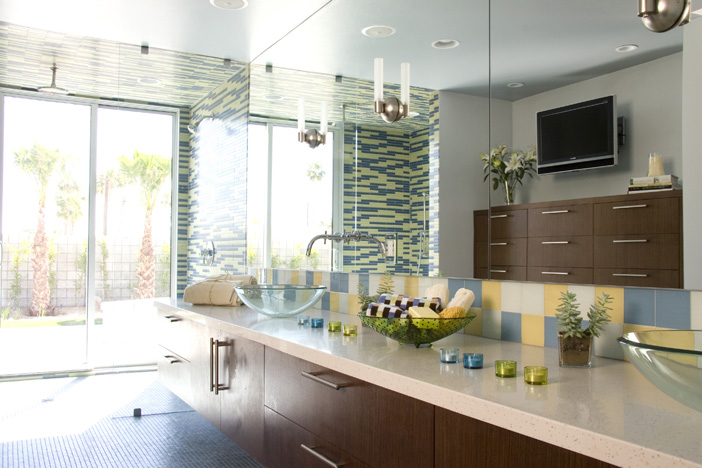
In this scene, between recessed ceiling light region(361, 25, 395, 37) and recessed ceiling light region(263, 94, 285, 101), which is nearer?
recessed ceiling light region(361, 25, 395, 37)

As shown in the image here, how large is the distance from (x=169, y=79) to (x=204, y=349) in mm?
2570

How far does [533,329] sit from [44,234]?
4.47m

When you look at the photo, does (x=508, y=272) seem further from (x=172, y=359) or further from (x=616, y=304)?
(x=172, y=359)

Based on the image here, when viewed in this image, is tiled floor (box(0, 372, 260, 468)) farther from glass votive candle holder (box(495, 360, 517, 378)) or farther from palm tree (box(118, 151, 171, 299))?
glass votive candle holder (box(495, 360, 517, 378))

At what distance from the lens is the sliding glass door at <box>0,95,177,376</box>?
174 inches

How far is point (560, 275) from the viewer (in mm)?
1730

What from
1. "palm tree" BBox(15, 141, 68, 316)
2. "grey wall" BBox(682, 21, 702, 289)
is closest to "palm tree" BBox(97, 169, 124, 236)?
"palm tree" BBox(15, 141, 68, 316)

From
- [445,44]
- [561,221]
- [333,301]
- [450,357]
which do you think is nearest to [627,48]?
[561,221]

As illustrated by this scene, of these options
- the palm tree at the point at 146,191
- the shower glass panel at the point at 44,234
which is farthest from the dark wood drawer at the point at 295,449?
the shower glass panel at the point at 44,234

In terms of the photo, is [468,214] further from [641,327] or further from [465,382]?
[465,382]

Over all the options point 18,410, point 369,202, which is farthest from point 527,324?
point 18,410

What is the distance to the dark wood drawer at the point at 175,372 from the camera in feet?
9.47

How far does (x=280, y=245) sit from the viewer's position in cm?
360

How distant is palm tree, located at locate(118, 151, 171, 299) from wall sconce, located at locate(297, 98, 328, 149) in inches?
66.4
